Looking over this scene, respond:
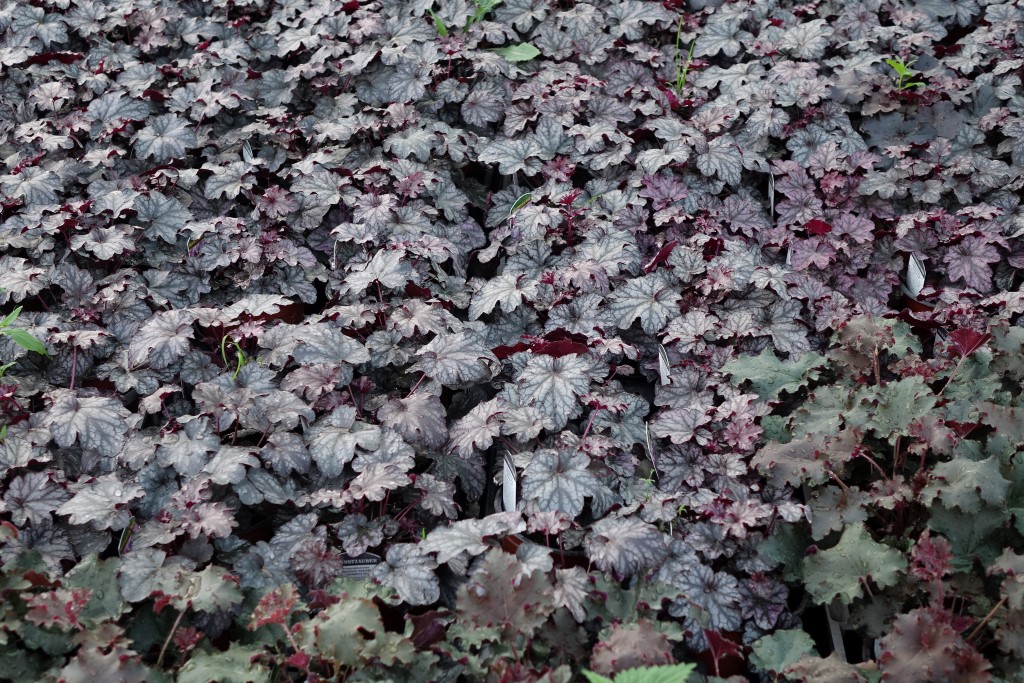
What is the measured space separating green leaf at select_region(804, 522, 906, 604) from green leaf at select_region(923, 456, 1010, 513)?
6.9 inches

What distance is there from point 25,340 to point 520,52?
246cm

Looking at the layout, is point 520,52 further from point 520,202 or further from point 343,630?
point 343,630

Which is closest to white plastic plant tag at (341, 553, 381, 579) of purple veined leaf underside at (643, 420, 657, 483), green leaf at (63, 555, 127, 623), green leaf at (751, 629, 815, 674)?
green leaf at (63, 555, 127, 623)

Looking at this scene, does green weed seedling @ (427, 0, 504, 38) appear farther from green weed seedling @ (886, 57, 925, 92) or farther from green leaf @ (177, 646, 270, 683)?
green leaf @ (177, 646, 270, 683)

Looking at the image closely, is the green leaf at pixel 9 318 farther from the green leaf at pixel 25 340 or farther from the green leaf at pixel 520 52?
the green leaf at pixel 520 52

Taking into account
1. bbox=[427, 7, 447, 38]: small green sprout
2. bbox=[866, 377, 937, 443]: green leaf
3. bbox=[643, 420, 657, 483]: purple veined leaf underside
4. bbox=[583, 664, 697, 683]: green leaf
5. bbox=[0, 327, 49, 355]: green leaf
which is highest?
bbox=[427, 7, 447, 38]: small green sprout

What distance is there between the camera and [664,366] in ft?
9.05

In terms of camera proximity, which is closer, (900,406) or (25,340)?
(900,406)

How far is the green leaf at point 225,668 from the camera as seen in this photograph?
71.4 inches

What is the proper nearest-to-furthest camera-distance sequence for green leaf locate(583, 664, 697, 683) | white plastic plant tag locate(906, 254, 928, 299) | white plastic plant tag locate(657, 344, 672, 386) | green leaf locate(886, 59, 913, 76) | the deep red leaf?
green leaf locate(583, 664, 697, 683) < the deep red leaf < white plastic plant tag locate(657, 344, 672, 386) < white plastic plant tag locate(906, 254, 928, 299) < green leaf locate(886, 59, 913, 76)

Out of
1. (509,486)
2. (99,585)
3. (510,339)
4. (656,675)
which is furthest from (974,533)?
(99,585)

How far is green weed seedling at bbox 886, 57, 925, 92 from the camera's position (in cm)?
366

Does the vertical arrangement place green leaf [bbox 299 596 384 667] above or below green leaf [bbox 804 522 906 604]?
above

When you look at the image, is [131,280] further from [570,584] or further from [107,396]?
[570,584]
